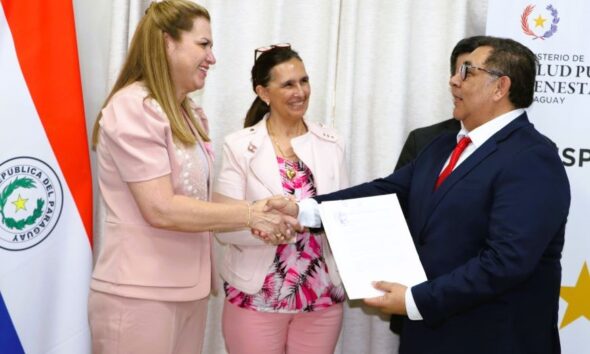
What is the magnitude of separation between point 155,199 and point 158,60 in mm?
477

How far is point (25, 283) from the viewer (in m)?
2.48

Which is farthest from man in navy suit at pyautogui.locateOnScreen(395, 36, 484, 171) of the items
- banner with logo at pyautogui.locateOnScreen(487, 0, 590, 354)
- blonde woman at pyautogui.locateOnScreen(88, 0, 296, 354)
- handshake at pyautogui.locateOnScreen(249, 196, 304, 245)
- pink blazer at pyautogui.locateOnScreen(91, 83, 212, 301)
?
pink blazer at pyautogui.locateOnScreen(91, 83, 212, 301)

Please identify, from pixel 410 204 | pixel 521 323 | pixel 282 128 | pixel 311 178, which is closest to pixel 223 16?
pixel 282 128

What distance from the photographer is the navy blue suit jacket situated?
1849 millimetres

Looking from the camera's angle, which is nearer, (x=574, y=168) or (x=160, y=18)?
(x=160, y=18)

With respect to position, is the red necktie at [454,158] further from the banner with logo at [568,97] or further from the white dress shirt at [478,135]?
the banner with logo at [568,97]

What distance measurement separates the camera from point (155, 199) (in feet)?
6.51

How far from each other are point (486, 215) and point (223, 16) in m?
2.18

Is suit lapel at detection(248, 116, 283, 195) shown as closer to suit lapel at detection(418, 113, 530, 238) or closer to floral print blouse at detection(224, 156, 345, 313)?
floral print blouse at detection(224, 156, 345, 313)

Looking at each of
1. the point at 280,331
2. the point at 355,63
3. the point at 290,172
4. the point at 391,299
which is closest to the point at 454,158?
the point at 391,299

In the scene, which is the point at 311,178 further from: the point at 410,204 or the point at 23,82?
the point at 23,82

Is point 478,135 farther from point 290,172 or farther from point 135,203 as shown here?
point 135,203

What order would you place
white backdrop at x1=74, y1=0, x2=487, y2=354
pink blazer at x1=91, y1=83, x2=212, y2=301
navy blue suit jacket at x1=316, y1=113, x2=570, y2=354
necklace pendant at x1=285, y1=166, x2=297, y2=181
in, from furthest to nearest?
white backdrop at x1=74, y1=0, x2=487, y2=354, necklace pendant at x1=285, y1=166, x2=297, y2=181, pink blazer at x1=91, y1=83, x2=212, y2=301, navy blue suit jacket at x1=316, y1=113, x2=570, y2=354

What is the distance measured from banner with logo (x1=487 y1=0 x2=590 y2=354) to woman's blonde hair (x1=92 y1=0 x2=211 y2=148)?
1689 millimetres
